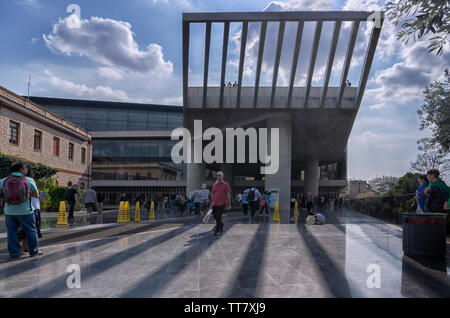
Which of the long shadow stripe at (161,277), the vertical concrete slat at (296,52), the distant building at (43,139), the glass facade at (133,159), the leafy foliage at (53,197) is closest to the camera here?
the long shadow stripe at (161,277)

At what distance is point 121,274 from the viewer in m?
4.84

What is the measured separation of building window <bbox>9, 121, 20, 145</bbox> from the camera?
851 inches

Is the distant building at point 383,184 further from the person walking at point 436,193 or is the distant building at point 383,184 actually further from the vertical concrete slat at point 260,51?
the person walking at point 436,193

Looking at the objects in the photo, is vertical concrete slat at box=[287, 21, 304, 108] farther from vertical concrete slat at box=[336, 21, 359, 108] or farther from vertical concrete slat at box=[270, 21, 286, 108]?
vertical concrete slat at box=[336, 21, 359, 108]

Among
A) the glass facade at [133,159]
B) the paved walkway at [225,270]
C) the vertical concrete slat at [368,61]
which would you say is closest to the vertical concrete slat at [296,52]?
the vertical concrete slat at [368,61]

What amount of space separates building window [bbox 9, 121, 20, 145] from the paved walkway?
17.5m

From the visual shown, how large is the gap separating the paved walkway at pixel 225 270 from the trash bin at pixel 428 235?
22cm

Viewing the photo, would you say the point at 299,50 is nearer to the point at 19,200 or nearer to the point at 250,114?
the point at 250,114

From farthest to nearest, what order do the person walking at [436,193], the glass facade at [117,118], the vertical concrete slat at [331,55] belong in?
the glass facade at [117,118]
the vertical concrete slat at [331,55]
the person walking at [436,193]

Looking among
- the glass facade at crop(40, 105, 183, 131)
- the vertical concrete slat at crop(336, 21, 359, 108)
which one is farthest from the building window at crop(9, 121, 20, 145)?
the glass facade at crop(40, 105, 183, 131)

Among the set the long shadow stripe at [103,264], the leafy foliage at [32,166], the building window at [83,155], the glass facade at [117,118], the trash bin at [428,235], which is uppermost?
the glass facade at [117,118]

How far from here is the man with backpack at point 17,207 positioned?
Answer: 5703 millimetres

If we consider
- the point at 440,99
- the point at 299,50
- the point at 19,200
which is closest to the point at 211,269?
the point at 19,200
